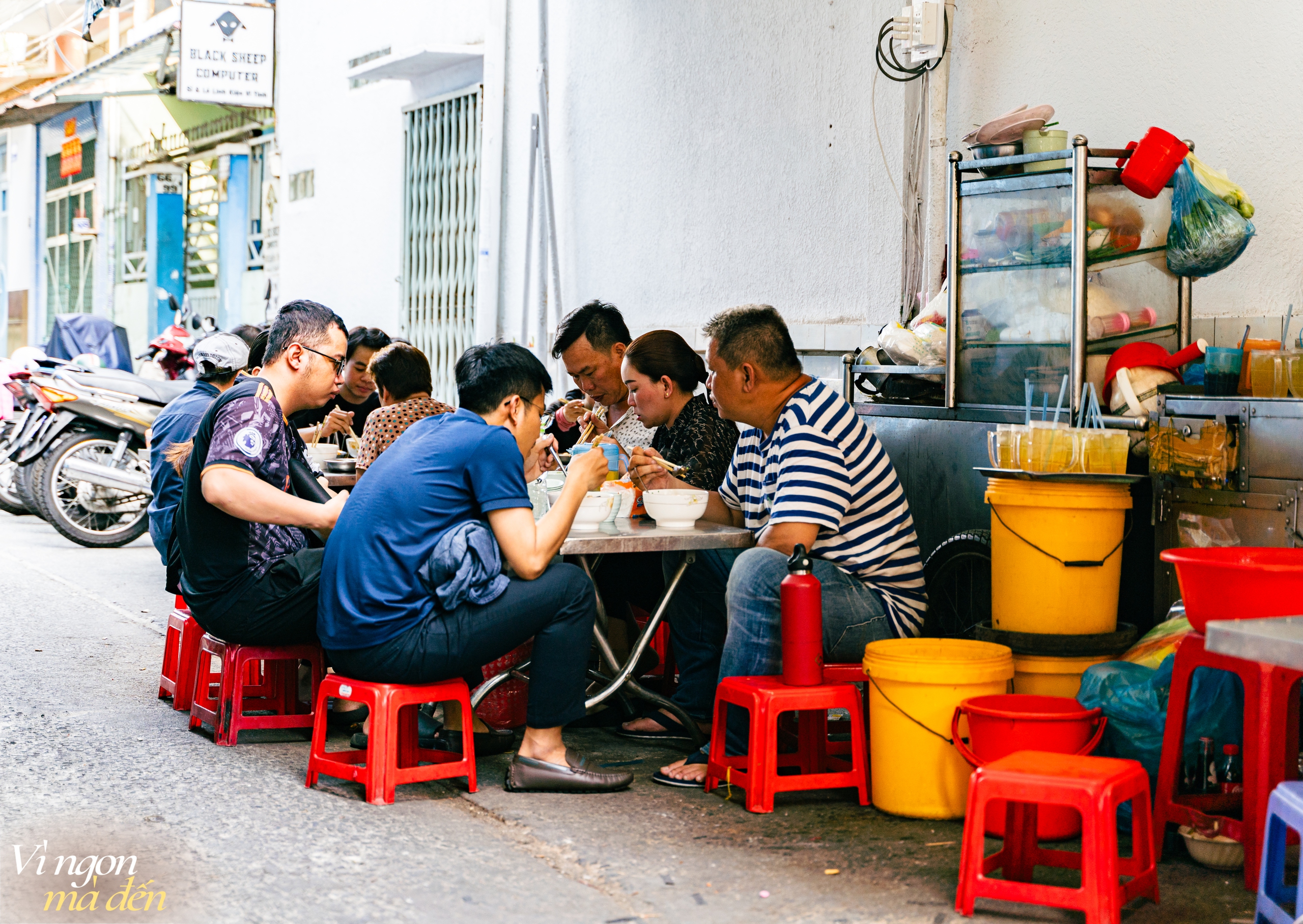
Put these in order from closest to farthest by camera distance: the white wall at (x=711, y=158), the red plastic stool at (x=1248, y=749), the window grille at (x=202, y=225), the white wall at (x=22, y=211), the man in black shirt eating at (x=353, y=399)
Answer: the red plastic stool at (x=1248, y=749)
the white wall at (x=711, y=158)
the man in black shirt eating at (x=353, y=399)
the window grille at (x=202, y=225)
the white wall at (x=22, y=211)

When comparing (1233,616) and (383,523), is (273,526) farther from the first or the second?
(1233,616)

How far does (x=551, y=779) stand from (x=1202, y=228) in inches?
114

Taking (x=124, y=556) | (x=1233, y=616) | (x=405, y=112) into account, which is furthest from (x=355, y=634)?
(x=405, y=112)

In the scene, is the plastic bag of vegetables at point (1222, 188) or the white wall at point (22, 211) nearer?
the plastic bag of vegetables at point (1222, 188)

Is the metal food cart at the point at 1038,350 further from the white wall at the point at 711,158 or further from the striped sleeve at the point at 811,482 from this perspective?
the white wall at the point at 711,158

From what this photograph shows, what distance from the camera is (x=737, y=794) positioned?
4.24 meters

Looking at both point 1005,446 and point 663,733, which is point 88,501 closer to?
point 663,733

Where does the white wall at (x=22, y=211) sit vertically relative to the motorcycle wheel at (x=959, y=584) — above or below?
above

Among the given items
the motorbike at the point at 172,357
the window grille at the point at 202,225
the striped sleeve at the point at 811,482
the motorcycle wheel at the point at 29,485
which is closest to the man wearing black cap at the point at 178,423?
the striped sleeve at the point at 811,482

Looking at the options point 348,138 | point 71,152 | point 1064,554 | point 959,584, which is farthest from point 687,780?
point 71,152

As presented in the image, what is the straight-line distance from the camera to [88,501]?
9914 millimetres

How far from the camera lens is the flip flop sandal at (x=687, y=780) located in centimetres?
433

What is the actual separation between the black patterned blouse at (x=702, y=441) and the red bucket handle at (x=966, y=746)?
1.56 m

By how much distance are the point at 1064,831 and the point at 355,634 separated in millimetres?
2103
